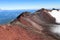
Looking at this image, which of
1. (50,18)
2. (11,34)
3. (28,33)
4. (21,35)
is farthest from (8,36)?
(50,18)

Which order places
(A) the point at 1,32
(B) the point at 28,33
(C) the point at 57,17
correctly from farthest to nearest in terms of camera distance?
(C) the point at 57,17, (B) the point at 28,33, (A) the point at 1,32

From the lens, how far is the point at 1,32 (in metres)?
33.6

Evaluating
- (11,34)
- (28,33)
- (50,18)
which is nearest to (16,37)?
(11,34)

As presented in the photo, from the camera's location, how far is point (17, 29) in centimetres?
3947

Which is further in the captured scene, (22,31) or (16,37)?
(22,31)

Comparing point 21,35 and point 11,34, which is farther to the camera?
point 21,35

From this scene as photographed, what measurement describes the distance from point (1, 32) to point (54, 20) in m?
53.2

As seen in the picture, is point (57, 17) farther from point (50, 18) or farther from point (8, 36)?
point (8, 36)

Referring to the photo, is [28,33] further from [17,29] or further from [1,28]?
[1,28]

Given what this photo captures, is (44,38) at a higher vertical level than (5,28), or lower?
lower

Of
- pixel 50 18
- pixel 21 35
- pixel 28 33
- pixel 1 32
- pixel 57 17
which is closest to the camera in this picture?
pixel 1 32

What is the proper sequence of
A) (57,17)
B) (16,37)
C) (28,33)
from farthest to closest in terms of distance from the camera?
(57,17), (28,33), (16,37)

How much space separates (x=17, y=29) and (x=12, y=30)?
7.59 ft

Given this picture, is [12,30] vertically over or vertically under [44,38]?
over
